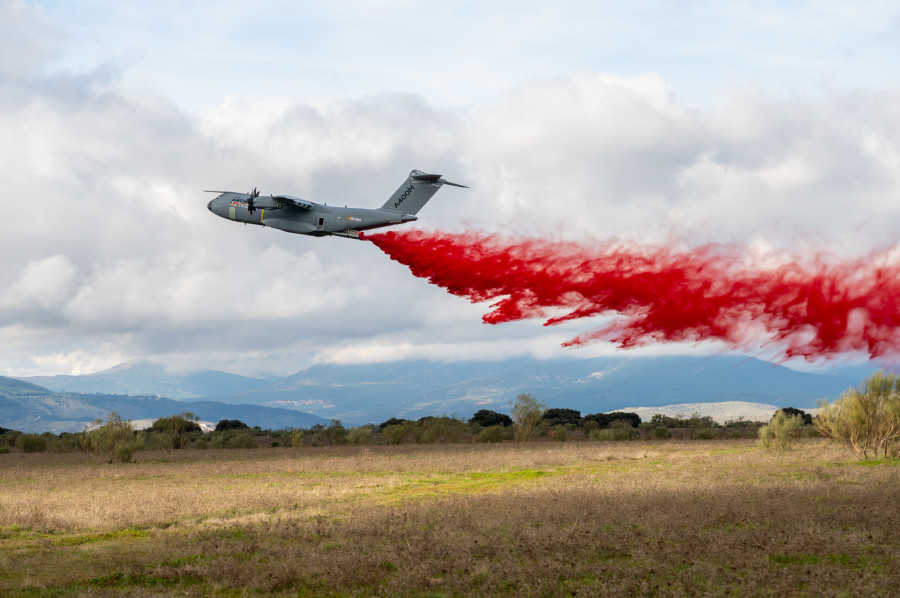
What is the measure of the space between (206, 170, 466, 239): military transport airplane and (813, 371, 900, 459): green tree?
2626 cm

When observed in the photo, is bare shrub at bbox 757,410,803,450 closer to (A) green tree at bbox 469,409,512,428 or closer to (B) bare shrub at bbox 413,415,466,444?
(B) bare shrub at bbox 413,415,466,444

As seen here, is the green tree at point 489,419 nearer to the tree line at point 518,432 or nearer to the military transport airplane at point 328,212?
the tree line at point 518,432

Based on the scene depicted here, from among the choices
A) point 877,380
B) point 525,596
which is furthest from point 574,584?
point 877,380

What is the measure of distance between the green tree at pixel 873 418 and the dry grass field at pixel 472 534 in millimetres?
4106

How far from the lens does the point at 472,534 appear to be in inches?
859

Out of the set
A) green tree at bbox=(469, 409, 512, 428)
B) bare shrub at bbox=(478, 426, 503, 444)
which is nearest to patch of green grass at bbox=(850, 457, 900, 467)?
bare shrub at bbox=(478, 426, 503, 444)

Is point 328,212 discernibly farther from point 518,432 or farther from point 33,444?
point 33,444

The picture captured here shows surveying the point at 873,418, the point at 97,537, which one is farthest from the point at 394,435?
the point at 97,537

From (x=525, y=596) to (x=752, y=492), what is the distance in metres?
15.8

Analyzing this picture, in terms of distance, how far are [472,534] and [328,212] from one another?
22497 mm

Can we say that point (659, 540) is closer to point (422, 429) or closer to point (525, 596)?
point (525, 596)

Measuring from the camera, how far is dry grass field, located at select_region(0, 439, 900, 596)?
54.9 feet

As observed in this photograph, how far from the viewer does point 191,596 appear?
53.3ft

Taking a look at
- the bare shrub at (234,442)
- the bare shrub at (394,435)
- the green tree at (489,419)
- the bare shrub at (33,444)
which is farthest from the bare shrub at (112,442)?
the green tree at (489,419)
